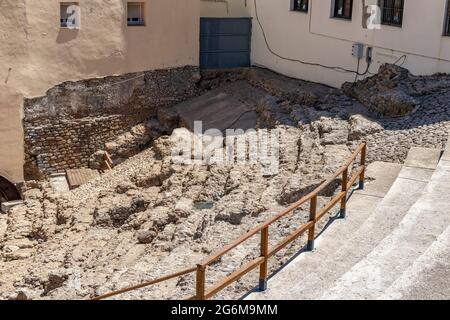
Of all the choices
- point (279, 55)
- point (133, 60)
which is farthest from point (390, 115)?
point (133, 60)

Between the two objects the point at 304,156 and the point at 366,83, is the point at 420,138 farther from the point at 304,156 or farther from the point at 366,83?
the point at 366,83

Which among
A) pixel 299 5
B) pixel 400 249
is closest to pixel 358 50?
pixel 299 5

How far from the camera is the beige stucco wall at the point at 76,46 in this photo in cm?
1609

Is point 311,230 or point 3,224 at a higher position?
point 311,230

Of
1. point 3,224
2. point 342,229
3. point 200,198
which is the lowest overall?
point 3,224

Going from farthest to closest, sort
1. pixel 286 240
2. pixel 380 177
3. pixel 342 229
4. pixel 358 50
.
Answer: pixel 358 50
pixel 380 177
pixel 342 229
pixel 286 240

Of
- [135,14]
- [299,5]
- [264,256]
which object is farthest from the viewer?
[299,5]

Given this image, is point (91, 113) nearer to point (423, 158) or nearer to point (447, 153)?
Answer: point (423, 158)

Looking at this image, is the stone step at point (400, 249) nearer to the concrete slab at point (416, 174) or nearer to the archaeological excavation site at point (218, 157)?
the archaeological excavation site at point (218, 157)

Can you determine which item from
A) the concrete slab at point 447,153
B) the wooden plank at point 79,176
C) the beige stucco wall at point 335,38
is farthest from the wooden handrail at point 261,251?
the wooden plank at point 79,176

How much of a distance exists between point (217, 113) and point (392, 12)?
5.48 metres

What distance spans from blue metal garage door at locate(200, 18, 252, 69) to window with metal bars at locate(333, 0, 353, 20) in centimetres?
371

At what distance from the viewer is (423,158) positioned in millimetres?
11086

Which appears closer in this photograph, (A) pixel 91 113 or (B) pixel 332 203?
(B) pixel 332 203
